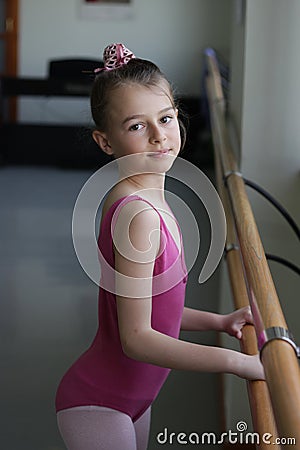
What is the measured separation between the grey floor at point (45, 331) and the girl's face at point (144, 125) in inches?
56.1

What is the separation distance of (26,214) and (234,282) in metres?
4.13

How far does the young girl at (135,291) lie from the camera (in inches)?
50.0

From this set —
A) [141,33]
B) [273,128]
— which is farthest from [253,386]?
[141,33]

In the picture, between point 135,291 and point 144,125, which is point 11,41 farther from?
point 135,291

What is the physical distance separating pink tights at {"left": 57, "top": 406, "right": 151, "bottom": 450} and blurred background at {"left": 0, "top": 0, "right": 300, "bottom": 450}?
0.51 metres

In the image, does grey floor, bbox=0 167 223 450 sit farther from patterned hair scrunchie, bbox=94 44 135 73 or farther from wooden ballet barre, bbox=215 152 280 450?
patterned hair scrunchie, bbox=94 44 135 73

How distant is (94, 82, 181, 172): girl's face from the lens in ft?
4.32

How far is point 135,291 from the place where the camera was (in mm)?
1271

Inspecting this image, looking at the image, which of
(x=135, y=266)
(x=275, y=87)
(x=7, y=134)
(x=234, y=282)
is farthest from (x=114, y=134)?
(x=7, y=134)

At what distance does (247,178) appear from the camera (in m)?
2.44

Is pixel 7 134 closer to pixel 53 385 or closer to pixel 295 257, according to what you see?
pixel 53 385

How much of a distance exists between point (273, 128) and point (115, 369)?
115cm

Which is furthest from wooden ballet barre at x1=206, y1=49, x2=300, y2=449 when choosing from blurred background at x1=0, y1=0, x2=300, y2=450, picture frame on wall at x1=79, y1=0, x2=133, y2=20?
picture frame on wall at x1=79, y1=0, x2=133, y2=20

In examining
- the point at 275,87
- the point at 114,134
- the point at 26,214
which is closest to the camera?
the point at 114,134
